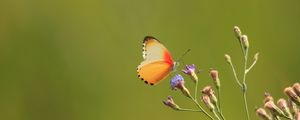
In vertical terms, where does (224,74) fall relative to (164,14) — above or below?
below

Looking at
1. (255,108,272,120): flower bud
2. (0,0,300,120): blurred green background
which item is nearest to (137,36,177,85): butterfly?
Result: (255,108,272,120): flower bud

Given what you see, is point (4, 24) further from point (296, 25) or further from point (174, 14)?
point (296, 25)

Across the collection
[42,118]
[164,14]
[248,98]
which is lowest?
[42,118]

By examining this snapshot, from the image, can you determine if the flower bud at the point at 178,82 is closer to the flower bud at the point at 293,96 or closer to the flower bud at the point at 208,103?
the flower bud at the point at 208,103

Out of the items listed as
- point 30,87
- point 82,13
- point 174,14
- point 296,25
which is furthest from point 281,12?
point 30,87

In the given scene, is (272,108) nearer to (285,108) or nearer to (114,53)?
(285,108)
